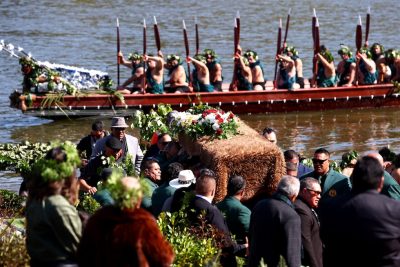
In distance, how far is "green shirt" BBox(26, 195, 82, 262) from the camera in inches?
282

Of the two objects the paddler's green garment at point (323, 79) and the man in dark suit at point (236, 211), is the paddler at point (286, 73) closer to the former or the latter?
the paddler's green garment at point (323, 79)

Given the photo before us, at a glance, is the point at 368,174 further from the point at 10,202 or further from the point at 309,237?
the point at 10,202

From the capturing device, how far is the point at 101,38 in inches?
1449

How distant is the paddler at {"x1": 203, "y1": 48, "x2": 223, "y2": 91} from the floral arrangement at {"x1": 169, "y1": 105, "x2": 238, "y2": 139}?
10.4 meters

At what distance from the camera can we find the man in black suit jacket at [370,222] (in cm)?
737

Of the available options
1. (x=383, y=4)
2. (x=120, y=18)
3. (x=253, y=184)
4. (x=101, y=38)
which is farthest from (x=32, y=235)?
(x=383, y=4)

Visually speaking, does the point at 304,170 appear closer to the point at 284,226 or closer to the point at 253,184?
the point at 253,184

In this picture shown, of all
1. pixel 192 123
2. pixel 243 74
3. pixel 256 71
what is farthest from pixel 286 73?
pixel 192 123

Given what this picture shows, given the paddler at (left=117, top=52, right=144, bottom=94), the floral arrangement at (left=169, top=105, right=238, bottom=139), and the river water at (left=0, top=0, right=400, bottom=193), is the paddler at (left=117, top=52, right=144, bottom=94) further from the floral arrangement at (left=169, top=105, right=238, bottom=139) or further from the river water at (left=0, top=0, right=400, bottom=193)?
the floral arrangement at (left=169, top=105, right=238, bottom=139)

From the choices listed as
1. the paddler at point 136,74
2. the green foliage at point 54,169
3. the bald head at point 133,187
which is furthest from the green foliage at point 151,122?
the paddler at point 136,74

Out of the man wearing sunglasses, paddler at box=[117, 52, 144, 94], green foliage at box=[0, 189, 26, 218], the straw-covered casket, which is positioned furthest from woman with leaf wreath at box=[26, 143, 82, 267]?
paddler at box=[117, 52, 144, 94]

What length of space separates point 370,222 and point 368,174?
33 cm

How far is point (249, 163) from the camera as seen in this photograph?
11.4 meters

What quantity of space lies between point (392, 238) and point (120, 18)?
115 feet
